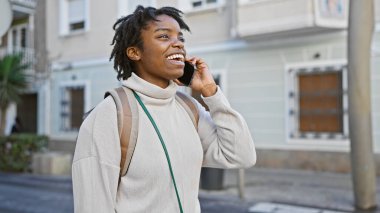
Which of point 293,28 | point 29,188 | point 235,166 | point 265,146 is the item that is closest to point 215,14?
point 293,28

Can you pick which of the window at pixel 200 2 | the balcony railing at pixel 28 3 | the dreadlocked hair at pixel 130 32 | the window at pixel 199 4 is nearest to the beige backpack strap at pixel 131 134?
the dreadlocked hair at pixel 130 32

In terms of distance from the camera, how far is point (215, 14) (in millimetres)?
11617

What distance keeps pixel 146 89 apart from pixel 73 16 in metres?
14.5

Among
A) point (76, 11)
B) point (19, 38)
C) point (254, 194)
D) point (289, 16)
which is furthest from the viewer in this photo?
point (19, 38)

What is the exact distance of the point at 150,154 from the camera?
4.70 feet

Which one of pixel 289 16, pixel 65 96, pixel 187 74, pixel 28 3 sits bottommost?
pixel 187 74

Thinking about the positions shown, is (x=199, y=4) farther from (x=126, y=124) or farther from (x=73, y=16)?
(x=126, y=124)

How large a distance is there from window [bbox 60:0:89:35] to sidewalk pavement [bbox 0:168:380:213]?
6578 mm

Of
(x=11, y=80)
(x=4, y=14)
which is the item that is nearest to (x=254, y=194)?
(x=4, y=14)

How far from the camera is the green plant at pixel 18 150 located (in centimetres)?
1037

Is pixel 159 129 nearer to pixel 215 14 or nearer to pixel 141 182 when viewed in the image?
pixel 141 182

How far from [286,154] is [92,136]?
945 cm

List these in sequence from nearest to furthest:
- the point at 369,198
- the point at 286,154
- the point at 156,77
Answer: the point at 156,77 → the point at 369,198 → the point at 286,154

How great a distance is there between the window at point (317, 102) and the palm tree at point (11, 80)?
9506 millimetres
